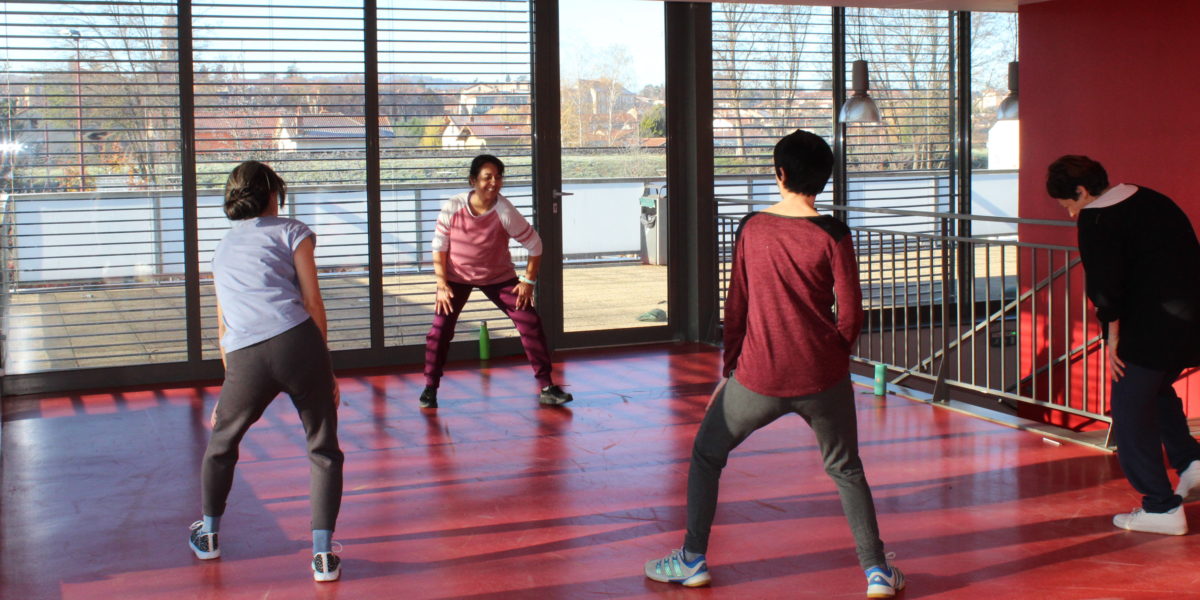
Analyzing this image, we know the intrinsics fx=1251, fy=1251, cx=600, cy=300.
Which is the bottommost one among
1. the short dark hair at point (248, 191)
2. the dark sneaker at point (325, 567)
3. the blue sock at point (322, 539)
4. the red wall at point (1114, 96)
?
the dark sneaker at point (325, 567)

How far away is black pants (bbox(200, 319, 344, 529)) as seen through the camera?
12.8 feet

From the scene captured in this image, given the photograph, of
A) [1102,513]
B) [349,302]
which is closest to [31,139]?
[349,302]

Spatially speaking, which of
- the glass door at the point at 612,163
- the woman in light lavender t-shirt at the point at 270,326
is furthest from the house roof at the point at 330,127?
the woman in light lavender t-shirt at the point at 270,326

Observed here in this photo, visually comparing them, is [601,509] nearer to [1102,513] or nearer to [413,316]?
[1102,513]

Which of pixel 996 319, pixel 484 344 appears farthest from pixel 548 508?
pixel 996 319

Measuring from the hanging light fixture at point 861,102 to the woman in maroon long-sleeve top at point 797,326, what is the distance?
16.5 feet

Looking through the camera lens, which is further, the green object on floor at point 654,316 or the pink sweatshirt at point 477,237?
the green object on floor at point 654,316

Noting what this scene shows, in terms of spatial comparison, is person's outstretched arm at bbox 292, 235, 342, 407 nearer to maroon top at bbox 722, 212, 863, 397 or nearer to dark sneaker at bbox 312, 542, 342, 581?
dark sneaker at bbox 312, 542, 342, 581

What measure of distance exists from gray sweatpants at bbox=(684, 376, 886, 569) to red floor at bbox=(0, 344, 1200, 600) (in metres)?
0.28

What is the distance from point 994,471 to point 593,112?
14.0ft

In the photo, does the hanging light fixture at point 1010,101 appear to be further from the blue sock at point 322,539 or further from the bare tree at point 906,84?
the blue sock at point 322,539

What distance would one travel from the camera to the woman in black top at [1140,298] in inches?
168

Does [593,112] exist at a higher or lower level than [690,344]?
→ higher

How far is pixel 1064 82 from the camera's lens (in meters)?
7.15
